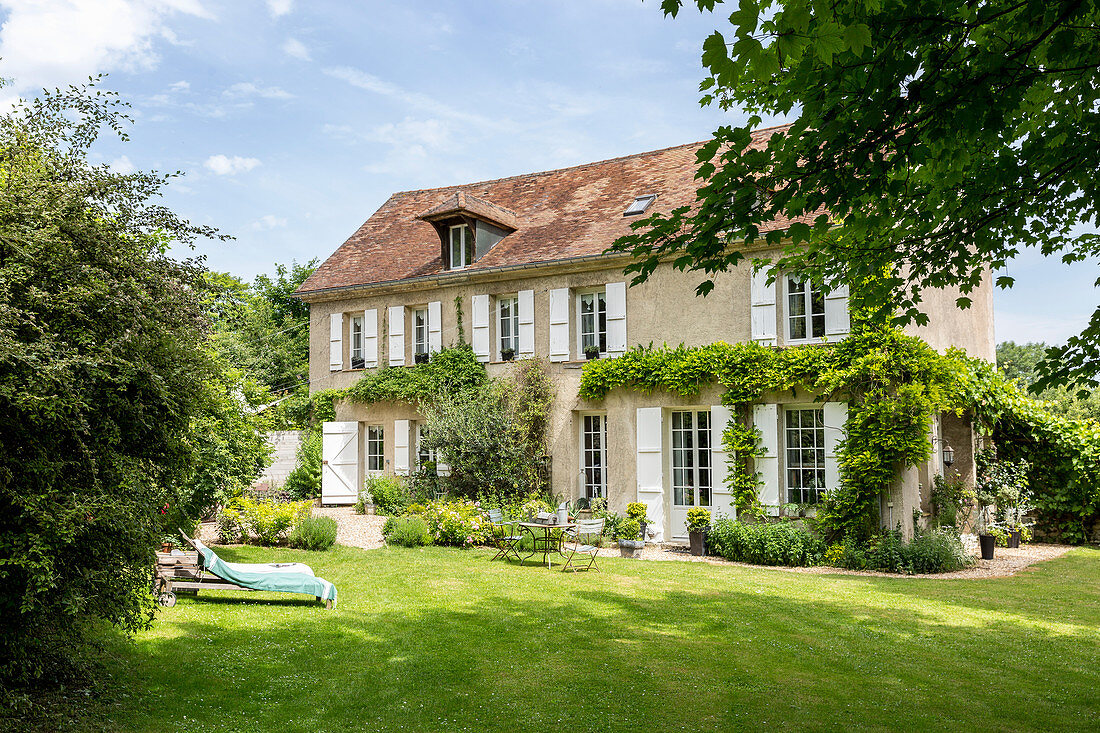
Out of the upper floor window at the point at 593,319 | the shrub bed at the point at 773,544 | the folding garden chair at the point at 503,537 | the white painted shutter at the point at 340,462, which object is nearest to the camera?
the shrub bed at the point at 773,544

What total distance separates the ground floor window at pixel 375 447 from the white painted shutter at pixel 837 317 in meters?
10.0

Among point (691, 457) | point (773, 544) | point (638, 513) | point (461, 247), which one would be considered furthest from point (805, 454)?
point (461, 247)

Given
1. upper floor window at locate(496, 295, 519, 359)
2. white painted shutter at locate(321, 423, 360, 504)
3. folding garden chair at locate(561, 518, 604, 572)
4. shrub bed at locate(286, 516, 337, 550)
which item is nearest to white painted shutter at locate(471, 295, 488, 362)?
upper floor window at locate(496, 295, 519, 359)

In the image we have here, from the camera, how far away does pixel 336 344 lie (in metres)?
18.1

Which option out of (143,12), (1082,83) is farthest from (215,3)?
(1082,83)

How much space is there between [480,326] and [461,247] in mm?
1980

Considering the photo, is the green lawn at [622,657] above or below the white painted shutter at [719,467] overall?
below

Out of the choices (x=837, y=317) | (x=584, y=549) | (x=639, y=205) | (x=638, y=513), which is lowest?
(x=584, y=549)

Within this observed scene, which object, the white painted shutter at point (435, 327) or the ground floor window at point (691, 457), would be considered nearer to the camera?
the ground floor window at point (691, 457)

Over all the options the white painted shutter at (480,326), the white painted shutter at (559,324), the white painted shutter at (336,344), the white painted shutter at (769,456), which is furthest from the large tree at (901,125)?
the white painted shutter at (336,344)

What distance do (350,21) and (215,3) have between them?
4.72ft

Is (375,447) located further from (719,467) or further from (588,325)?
(719,467)

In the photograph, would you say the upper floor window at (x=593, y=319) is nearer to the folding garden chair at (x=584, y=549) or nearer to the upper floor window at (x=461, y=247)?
the upper floor window at (x=461, y=247)

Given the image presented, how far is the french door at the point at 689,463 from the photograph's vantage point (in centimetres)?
1370
